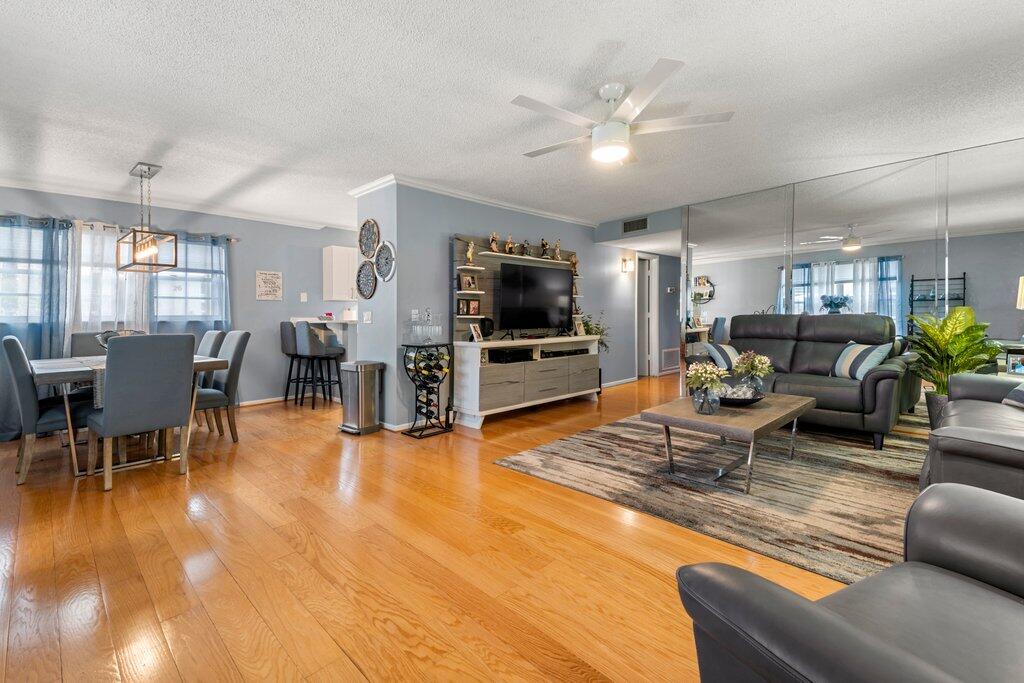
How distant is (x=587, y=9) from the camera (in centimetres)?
204

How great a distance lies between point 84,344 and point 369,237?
2780 mm

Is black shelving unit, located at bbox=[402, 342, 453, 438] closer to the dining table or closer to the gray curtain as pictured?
the dining table

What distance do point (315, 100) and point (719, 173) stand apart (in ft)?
11.4

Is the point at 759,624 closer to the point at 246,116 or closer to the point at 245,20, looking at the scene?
the point at 245,20

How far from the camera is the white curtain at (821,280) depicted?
16.0 ft

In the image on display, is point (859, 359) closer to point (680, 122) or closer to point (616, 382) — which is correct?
point (680, 122)

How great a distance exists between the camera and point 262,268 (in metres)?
5.97

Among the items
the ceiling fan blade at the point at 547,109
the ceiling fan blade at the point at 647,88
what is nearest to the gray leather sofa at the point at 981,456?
the ceiling fan blade at the point at 647,88

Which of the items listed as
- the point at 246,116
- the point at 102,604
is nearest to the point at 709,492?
the point at 102,604

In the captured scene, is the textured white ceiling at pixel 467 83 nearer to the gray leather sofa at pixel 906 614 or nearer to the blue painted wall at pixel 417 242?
the blue painted wall at pixel 417 242

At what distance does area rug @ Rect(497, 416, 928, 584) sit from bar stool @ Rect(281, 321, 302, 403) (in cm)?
359

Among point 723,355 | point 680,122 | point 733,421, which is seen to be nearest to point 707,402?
point 733,421

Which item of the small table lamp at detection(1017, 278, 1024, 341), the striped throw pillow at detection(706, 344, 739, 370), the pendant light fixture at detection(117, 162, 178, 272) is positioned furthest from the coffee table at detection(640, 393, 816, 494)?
the pendant light fixture at detection(117, 162, 178, 272)

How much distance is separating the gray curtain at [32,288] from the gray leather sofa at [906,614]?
5846 millimetres
